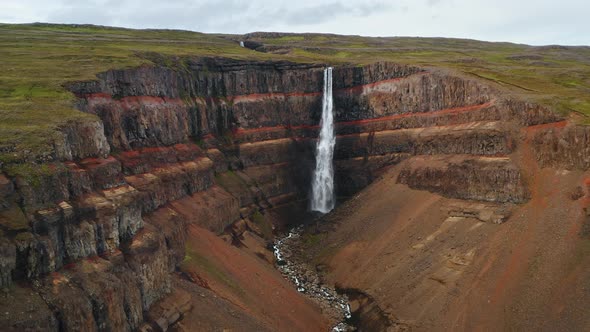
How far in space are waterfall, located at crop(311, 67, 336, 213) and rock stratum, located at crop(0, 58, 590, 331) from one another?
1214mm

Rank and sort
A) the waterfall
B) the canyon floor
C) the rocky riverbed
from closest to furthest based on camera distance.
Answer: the canyon floor, the rocky riverbed, the waterfall

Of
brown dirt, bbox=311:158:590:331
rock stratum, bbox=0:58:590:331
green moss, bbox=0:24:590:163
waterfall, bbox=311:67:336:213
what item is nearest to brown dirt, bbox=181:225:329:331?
rock stratum, bbox=0:58:590:331

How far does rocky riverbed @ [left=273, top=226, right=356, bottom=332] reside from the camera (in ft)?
164

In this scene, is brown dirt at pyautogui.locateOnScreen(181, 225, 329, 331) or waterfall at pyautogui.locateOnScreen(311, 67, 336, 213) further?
waterfall at pyautogui.locateOnScreen(311, 67, 336, 213)

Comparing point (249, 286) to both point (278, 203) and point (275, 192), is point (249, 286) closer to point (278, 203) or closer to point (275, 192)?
point (278, 203)

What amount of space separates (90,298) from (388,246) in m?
36.4

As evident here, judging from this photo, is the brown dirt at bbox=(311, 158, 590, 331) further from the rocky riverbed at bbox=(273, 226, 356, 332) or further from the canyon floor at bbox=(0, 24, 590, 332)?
the rocky riverbed at bbox=(273, 226, 356, 332)

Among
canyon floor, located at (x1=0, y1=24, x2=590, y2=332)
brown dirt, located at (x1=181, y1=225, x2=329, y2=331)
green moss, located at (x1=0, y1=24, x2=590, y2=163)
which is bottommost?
brown dirt, located at (x1=181, y1=225, x2=329, y2=331)

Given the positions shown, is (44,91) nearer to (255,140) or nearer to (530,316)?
(255,140)

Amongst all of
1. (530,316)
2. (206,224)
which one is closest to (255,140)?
(206,224)

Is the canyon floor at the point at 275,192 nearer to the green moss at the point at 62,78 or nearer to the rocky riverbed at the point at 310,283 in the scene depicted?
the green moss at the point at 62,78

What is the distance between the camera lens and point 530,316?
40.0 m

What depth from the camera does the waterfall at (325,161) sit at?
270 feet

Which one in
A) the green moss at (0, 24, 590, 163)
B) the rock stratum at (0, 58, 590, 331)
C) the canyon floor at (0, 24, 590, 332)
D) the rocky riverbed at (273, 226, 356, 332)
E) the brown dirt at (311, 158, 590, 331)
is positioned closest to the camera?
the rock stratum at (0, 58, 590, 331)
